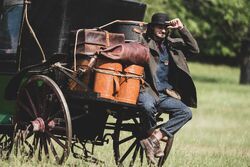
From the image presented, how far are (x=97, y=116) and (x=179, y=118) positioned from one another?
1047 mm

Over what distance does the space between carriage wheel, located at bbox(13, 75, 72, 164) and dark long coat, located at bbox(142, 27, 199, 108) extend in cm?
111

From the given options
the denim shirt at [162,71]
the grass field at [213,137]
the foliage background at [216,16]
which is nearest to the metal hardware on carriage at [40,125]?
the grass field at [213,137]

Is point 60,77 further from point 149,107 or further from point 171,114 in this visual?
point 171,114

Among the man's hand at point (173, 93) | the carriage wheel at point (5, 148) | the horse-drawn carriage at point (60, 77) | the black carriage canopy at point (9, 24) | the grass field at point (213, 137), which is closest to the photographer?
the horse-drawn carriage at point (60, 77)

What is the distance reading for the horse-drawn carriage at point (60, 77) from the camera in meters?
8.02

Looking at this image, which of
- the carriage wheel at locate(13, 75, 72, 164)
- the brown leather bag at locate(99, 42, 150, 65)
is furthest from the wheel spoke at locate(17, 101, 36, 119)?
the brown leather bag at locate(99, 42, 150, 65)

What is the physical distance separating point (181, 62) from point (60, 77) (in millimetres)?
1419

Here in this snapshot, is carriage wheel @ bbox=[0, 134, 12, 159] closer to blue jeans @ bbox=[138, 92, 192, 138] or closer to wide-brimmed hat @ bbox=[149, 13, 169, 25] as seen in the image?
blue jeans @ bbox=[138, 92, 192, 138]

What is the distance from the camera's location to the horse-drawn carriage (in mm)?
8023

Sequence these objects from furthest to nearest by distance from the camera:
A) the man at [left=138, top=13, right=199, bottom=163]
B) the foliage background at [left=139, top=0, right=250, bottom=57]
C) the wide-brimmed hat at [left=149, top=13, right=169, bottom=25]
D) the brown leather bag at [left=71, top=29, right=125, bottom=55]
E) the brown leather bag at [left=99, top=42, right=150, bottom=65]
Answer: the foliage background at [left=139, top=0, right=250, bottom=57] → the wide-brimmed hat at [left=149, top=13, right=169, bottom=25] → the man at [left=138, top=13, right=199, bottom=163] → the brown leather bag at [left=71, top=29, right=125, bottom=55] → the brown leather bag at [left=99, top=42, right=150, bottom=65]

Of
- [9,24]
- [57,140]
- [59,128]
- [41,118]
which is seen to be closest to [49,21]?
[9,24]

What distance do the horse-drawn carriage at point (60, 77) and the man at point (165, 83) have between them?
0.19m

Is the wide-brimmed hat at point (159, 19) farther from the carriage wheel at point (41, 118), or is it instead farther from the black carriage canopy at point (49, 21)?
the carriage wheel at point (41, 118)

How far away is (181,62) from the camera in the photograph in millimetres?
8648
